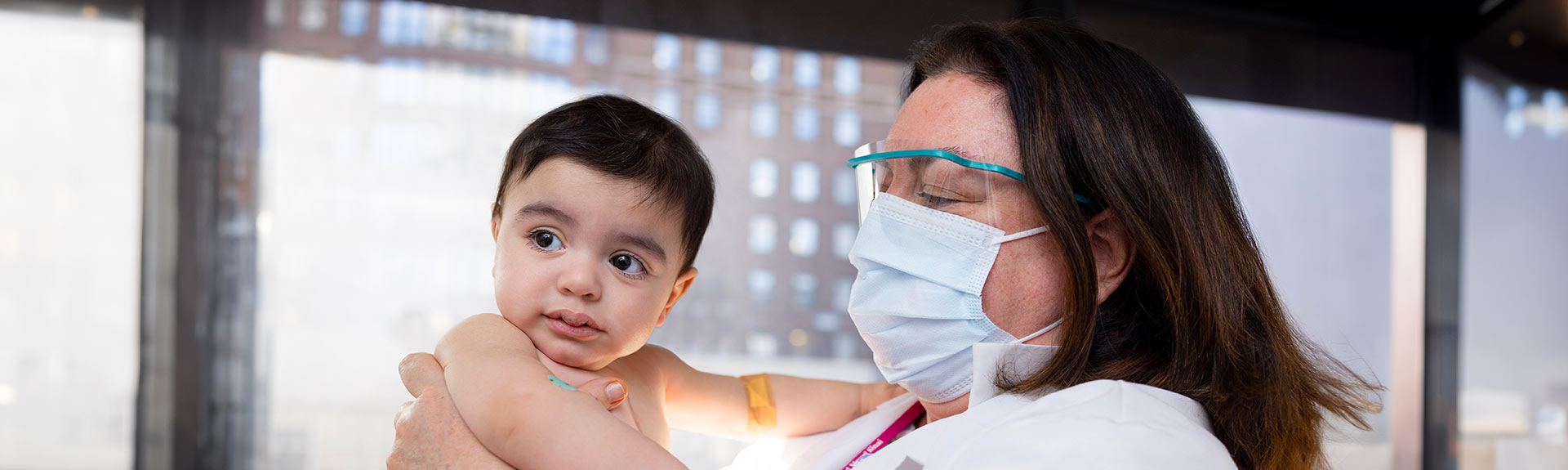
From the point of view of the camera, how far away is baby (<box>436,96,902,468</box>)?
1.08 meters

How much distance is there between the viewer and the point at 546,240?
1.27 meters


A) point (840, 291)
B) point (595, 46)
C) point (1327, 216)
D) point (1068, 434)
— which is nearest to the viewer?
point (1068, 434)

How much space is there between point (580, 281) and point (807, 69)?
217cm

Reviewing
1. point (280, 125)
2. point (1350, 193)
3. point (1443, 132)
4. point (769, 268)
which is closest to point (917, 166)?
point (769, 268)

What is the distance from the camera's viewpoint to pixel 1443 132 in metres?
3.80

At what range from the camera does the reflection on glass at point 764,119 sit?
318cm

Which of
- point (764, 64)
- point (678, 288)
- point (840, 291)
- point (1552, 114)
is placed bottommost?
point (840, 291)

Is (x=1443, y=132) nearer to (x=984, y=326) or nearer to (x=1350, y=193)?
(x=1350, y=193)

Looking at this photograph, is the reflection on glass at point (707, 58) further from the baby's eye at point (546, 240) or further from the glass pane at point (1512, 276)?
the glass pane at point (1512, 276)

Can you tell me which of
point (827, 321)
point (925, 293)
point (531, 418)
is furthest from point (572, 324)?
point (827, 321)

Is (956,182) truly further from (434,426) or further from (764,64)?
(764,64)

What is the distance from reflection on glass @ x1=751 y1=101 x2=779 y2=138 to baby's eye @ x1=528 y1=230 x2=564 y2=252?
1.95m

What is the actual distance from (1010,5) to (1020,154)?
2.49 m

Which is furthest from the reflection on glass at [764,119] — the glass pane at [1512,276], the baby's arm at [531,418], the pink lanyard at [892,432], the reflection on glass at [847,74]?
the glass pane at [1512,276]
